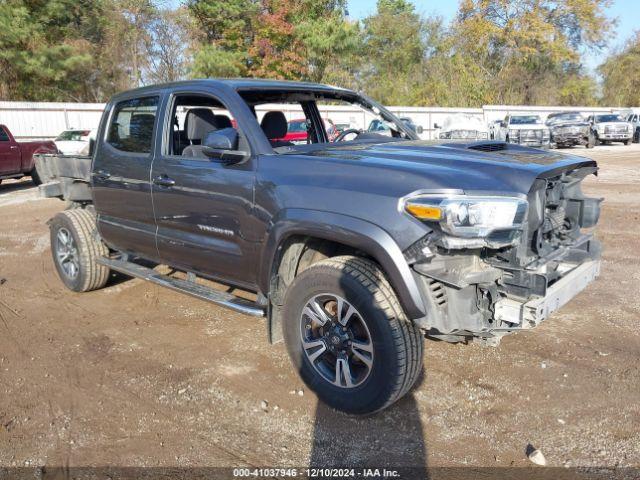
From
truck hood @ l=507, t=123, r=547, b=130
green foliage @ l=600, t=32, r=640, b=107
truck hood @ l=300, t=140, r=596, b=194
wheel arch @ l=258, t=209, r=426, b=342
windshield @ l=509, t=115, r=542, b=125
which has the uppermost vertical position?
green foliage @ l=600, t=32, r=640, b=107

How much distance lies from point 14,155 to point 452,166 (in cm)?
1404

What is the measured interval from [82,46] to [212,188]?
106ft

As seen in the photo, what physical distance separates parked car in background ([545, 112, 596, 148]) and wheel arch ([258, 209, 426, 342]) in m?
24.6

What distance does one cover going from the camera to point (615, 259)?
20.7ft

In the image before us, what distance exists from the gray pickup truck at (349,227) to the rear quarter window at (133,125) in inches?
0.7

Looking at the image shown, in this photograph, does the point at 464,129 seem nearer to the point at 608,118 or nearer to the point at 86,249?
the point at 608,118

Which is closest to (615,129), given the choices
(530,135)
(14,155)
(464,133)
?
(530,135)

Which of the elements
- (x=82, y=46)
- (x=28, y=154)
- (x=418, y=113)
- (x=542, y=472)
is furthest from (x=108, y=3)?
(x=542, y=472)

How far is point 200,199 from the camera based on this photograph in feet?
12.7

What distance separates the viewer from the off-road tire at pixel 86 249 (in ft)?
17.6

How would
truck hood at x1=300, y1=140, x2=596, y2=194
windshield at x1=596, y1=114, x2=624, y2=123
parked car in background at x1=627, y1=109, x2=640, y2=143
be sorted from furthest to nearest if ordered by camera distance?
1. parked car in background at x1=627, y1=109, x2=640, y2=143
2. windshield at x1=596, y1=114, x2=624, y2=123
3. truck hood at x1=300, y1=140, x2=596, y2=194

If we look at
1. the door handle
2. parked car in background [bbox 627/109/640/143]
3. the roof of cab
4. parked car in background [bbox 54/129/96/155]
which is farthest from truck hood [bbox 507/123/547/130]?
the door handle

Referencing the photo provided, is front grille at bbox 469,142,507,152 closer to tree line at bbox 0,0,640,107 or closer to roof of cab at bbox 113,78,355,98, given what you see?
roof of cab at bbox 113,78,355,98

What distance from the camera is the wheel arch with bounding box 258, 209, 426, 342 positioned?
283cm
